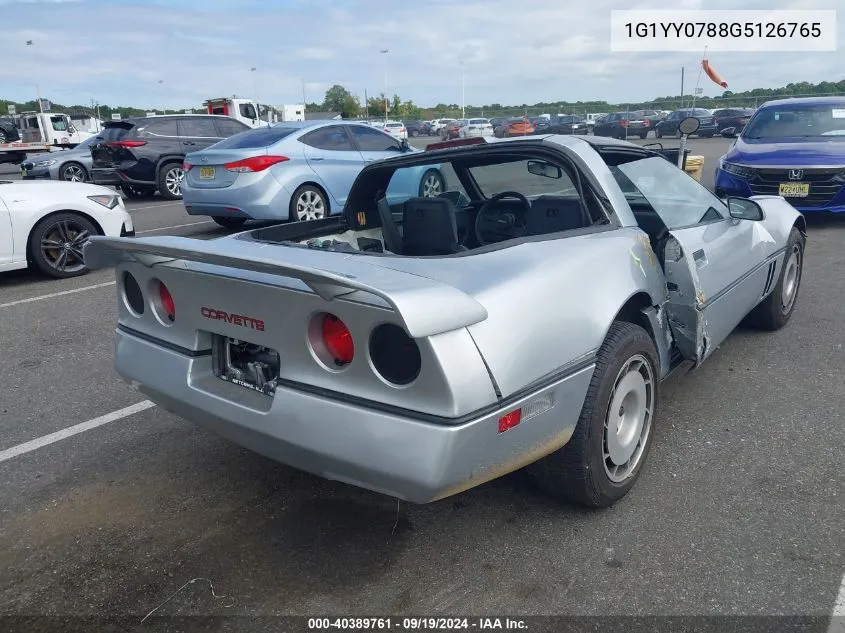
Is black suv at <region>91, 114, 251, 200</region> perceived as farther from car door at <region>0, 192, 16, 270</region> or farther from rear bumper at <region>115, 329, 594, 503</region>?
rear bumper at <region>115, 329, 594, 503</region>

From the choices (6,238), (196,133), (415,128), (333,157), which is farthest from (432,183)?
(415,128)

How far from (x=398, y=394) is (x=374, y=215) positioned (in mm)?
2040

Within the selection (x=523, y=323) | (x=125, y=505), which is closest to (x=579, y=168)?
(x=523, y=323)

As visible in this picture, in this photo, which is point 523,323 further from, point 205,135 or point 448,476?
point 205,135

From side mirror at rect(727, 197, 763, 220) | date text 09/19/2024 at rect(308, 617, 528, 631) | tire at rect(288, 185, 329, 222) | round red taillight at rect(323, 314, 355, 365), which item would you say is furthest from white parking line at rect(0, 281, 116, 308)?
side mirror at rect(727, 197, 763, 220)

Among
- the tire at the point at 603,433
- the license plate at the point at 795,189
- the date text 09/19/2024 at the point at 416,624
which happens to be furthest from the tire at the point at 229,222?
the date text 09/19/2024 at the point at 416,624

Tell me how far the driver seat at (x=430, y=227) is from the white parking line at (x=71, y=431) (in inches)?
71.6

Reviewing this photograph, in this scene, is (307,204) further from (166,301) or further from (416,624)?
(416,624)

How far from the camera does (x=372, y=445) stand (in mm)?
2027

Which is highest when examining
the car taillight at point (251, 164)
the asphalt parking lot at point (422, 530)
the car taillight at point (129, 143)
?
the car taillight at point (129, 143)

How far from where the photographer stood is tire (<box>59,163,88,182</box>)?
51.6 feet

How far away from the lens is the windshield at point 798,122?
9180 mm

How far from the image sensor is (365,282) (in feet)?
6.32

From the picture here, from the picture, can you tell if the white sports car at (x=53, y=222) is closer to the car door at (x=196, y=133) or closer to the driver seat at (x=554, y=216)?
the driver seat at (x=554, y=216)
